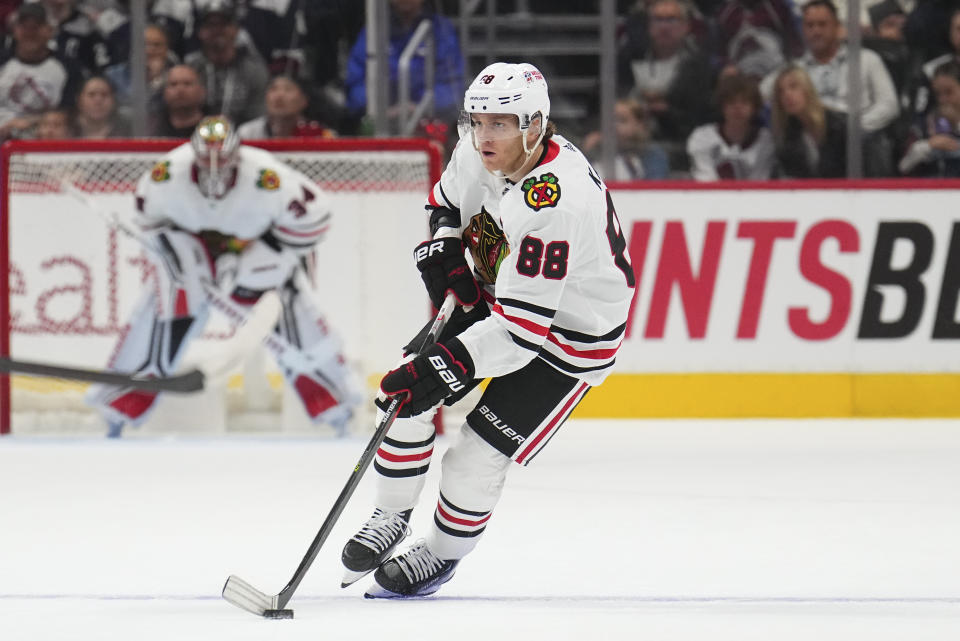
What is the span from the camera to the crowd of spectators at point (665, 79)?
677 cm

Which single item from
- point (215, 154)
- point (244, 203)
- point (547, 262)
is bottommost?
point (244, 203)

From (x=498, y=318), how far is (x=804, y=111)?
13.2ft

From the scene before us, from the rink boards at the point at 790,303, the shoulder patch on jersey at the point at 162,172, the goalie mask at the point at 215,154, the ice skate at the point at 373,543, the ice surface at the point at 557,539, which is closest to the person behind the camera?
the ice surface at the point at 557,539

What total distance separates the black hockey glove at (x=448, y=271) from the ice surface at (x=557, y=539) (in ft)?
2.10

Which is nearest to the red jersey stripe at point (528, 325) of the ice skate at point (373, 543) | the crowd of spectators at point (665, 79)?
the ice skate at point (373, 543)

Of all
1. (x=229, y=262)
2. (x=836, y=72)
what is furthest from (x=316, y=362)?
(x=836, y=72)

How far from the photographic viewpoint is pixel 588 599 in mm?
3361

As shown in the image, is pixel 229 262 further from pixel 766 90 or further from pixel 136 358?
pixel 766 90

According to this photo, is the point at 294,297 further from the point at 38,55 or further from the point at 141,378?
the point at 38,55

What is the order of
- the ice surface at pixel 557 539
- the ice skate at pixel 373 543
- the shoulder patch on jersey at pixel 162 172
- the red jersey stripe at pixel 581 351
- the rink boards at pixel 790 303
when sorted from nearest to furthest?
the ice surface at pixel 557 539
the ice skate at pixel 373 543
the red jersey stripe at pixel 581 351
the shoulder patch on jersey at pixel 162 172
the rink boards at pixel 790 303

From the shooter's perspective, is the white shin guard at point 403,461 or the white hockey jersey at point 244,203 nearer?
the white shin guard at point 403,461

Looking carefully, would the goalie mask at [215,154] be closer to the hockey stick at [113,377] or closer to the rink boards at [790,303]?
the hockey stick at [113,377]

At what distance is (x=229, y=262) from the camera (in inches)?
250

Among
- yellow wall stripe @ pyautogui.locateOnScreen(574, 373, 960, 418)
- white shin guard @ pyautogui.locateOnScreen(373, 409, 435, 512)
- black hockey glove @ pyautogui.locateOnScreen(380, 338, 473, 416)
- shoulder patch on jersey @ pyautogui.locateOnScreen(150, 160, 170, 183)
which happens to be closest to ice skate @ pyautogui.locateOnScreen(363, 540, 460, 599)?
white shin guard @ pyautogui.locateOnScreen(373, 409, 435, 512)
